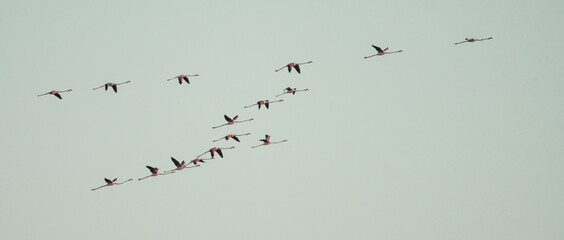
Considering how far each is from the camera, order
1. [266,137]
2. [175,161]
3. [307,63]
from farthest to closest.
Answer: [266,137] → [175,161] → [307,63]

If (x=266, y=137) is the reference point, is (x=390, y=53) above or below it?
above

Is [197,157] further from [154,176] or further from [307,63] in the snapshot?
[307,63]

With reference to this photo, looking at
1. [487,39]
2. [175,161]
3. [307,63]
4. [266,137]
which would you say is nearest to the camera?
[487,39]

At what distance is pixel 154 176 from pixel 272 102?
14.0 metres

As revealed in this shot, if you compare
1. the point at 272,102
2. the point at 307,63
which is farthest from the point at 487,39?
the point at 272,102

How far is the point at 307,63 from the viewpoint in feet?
231

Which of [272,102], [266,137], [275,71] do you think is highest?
[275,71]

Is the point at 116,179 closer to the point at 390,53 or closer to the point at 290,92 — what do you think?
the point at 290,92

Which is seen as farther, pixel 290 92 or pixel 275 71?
pixel 290 92

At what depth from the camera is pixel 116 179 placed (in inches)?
3014

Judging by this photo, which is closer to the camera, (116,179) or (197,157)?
Answer: (197,157)

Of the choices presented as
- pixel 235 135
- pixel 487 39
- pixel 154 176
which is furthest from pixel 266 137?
pixel 487 39

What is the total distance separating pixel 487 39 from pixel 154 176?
34576mm

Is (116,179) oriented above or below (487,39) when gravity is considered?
below
